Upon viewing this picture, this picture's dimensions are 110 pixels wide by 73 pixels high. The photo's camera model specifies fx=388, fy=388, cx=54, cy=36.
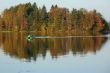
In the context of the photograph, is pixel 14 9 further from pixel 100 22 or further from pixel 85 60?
pixel 85 60

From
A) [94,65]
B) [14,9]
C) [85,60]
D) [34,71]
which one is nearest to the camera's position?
[34,71]

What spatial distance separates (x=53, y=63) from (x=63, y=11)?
21505 mm

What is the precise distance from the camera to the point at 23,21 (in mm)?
31484

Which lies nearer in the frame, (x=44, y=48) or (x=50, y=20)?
(x=44, y=48)

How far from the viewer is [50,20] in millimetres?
32125

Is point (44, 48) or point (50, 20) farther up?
point (50, 20)

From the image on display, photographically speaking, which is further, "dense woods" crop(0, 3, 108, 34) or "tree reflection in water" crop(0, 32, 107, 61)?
"dense woods" crop(0, 3, 108, 34)

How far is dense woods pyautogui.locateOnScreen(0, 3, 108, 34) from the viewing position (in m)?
31.4

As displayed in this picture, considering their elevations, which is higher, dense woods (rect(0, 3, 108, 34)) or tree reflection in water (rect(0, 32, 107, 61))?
dense woods (rect(0, 3, 108, 34))

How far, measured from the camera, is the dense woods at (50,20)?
31438 mm

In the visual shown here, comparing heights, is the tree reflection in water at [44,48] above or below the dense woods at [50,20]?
below

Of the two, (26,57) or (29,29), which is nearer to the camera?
(26,57)

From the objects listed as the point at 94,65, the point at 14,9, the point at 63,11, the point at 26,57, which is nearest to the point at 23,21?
the point at 14,9

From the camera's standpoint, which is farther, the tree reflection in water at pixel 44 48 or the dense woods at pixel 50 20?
the dense woods at pixel 50 20
